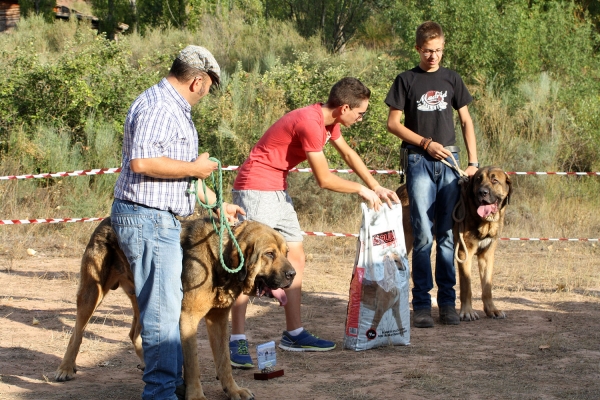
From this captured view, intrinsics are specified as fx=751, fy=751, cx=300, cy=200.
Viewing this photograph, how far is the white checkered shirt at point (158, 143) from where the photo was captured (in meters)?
3.90

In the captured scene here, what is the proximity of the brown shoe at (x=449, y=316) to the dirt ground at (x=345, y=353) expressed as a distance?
0.08 m

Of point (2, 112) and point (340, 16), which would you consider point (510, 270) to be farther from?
point (340, 16)

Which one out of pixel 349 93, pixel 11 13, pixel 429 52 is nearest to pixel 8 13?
pixel 11 13

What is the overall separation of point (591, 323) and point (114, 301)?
15.3ft

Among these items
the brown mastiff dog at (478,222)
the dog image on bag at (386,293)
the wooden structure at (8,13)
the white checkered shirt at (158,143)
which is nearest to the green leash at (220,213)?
the white checkered shirt at (158,143)

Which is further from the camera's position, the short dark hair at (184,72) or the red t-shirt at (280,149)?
the red t-shirt at (280,149)

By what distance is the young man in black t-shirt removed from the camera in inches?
262

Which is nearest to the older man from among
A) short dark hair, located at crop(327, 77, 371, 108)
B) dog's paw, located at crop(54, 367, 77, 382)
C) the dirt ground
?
the dirt ground

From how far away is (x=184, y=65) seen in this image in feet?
13.4

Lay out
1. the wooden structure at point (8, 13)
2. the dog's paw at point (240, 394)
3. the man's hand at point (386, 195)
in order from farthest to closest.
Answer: the wooden structure at point (8, 13) < the man's hand at point (386, 195) < the dog's paw at point (240, 394)

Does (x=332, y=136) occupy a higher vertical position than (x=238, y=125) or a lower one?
lower

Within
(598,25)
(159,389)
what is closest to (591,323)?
(159,389)

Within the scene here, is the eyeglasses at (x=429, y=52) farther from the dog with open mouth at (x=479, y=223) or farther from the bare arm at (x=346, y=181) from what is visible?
the bare arm at (x=346, y=181)

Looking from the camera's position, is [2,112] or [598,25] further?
[598,25]
